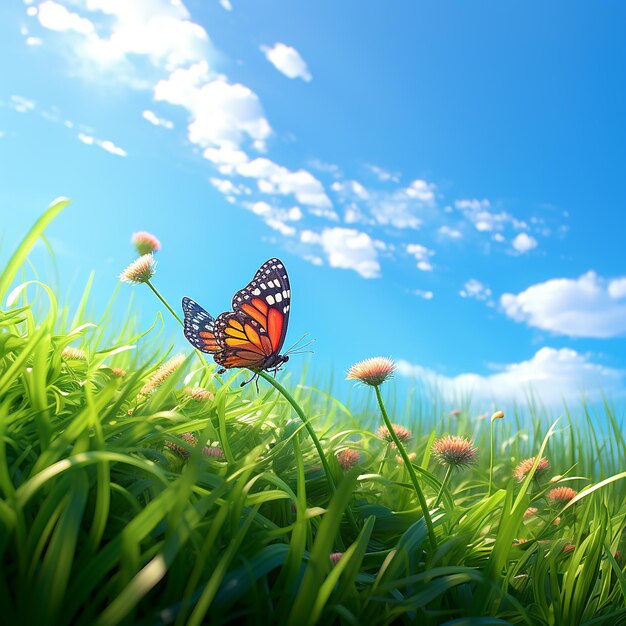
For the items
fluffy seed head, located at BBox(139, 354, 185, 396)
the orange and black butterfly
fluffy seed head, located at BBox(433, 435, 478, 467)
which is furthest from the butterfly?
fluffy seed head, located at BBox(433, 435, 478, 467)

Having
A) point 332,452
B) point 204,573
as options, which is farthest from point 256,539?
point 332,452

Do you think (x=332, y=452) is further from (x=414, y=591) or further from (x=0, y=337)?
(x=0, y=337)

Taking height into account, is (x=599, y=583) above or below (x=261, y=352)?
below

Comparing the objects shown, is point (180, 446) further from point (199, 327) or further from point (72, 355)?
point (199, 327)

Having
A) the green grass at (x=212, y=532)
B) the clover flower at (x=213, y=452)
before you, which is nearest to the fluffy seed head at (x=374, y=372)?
the green grass at (x=212, y=532)

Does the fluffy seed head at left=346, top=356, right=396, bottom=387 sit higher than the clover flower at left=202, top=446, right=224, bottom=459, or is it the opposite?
the fluffy seed head at left=346, top=356, right=396, bottom=387

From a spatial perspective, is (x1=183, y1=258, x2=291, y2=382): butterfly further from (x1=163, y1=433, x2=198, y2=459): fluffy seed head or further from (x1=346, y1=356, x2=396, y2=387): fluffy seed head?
(x1=346, y1=356, x2=396, y2=387): fluffy seed head
